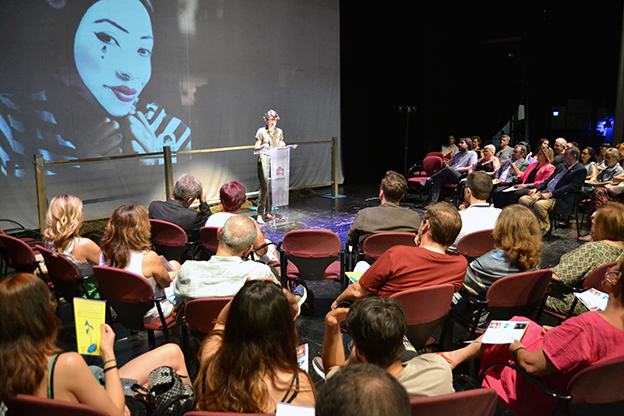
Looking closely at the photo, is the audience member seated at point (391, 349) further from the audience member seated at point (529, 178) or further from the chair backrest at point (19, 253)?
the audience member seated at point (529, 178)

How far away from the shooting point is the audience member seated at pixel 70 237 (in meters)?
3.34

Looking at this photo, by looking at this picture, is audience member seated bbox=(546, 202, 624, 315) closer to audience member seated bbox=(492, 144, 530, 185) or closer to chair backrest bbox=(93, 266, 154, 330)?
chair backrest bbox=(93, 266, 154, 330)

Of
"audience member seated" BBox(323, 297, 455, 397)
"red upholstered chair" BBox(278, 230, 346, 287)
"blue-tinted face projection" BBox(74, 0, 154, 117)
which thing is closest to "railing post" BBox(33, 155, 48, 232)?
"blue-tinted face projection" BBox(74, 0, 154, 117)

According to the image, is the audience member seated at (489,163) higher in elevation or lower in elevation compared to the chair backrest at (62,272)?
higher

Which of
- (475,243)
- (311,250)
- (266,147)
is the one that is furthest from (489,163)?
(311,250)

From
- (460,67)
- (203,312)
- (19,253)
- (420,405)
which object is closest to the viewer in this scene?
(420,405)

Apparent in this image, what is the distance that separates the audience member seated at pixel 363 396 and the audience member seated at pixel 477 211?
9.06 feet

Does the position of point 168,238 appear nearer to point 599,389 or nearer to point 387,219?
point 387,219

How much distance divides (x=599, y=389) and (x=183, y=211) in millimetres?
3377

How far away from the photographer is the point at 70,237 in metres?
3.37

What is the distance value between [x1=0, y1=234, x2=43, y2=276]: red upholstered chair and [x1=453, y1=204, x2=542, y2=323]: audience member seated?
295 cm

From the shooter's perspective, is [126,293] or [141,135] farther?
[141,135]

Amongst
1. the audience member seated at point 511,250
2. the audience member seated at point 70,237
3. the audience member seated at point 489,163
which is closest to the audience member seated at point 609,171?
the audience member seated at point 489,163

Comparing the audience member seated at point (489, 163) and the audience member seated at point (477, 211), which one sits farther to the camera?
the audience member seated at point (489, 163)
